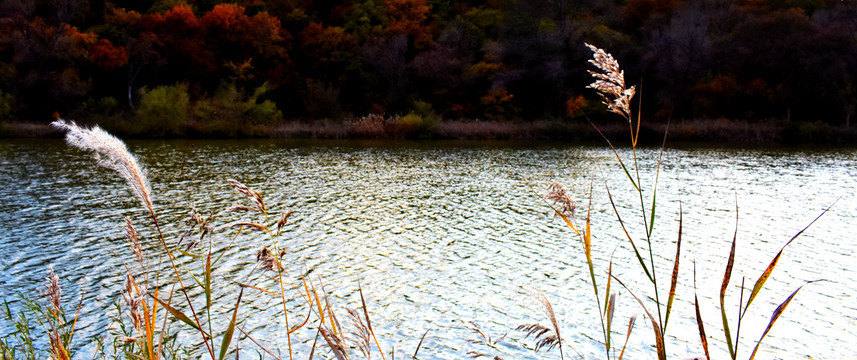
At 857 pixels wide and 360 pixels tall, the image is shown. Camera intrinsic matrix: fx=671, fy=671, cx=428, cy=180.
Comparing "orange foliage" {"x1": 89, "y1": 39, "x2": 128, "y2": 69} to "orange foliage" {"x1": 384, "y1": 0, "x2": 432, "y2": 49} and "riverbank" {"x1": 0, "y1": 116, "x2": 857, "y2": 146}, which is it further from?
"orange foliage" {"x1": 384, "y1": 0, "x2": 432, "y2": 49}

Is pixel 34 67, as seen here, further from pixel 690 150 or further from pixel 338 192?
pixel 690 150

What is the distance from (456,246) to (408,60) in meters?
46.3

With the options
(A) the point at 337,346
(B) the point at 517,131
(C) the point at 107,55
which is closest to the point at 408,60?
(B) the point at 517,131

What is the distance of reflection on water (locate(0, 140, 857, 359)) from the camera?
670cm

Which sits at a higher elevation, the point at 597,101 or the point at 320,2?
the point at 320,2

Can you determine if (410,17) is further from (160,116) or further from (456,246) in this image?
(456,246)

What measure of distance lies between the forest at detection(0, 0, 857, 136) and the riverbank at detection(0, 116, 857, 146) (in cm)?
141

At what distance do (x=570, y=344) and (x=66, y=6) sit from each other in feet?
176

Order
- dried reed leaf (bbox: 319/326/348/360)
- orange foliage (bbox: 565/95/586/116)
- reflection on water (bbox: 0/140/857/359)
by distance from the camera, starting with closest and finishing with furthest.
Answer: dried reed leaf (bbox: 319/326/348/360)
reflection on water (bbox: 0/140/857/359)
orange foliage (bbox: 565/95/586/116)

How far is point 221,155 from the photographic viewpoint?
89.5 feet

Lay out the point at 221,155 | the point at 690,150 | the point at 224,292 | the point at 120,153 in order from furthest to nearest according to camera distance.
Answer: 1. the point at 690,150
2. the point at 221,155
3. the point at 224,292
4. the point at 120,153

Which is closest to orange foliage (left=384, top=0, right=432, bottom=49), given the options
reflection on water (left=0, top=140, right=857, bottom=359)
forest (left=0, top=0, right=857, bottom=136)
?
forest (left=0, top=0, right=857, bottom=136)

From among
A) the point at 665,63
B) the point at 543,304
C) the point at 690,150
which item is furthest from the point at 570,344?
the point at 665,63

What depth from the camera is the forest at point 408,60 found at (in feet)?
140
